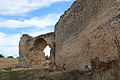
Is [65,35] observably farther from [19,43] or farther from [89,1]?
[19,43]

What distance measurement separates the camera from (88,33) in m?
10.7

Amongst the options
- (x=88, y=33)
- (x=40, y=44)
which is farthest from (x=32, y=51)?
(x=88, y=33)

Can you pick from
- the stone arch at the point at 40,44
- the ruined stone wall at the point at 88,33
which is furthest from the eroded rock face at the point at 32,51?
the ruined stone wall at the point at 88,33

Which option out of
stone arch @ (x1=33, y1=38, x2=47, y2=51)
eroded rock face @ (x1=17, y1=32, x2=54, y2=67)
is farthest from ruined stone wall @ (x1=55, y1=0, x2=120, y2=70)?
eroded rock face @ (x1=17, y1=32, x2=54, y2=67)

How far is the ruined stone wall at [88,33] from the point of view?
821cm

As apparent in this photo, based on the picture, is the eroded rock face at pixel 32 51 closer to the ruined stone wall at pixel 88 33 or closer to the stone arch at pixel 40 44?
the stone arch at pixel 40 44

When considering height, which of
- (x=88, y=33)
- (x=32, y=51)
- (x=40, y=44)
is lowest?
(x=88, y=33)

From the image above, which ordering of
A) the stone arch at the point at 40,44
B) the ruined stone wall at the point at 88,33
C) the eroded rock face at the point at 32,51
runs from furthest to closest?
the eroded rock face at the point at 32,51 → the stone arch at the point at 40,44 → the ruined stone wall at the point at 88,33

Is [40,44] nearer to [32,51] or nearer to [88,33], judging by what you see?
[32,51]

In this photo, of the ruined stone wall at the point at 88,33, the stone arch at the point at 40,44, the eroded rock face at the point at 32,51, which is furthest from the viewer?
the eroded rock face at the point at 32,51

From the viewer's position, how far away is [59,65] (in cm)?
1595

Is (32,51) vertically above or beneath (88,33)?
above

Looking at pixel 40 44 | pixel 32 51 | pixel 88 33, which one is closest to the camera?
pixel 88 33

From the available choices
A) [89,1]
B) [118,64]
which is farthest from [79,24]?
[118,64]
